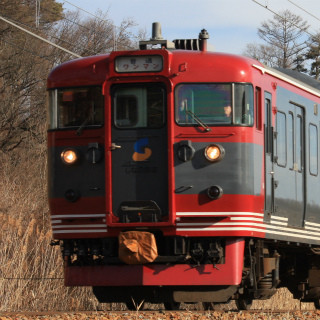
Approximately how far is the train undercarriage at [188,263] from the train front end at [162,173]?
0.02m

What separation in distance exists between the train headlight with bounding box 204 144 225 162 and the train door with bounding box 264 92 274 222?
36.0 inches

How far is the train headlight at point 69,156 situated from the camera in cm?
1216

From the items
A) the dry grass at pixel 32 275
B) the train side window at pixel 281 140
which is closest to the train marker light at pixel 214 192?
the train side window at pixel 281 140

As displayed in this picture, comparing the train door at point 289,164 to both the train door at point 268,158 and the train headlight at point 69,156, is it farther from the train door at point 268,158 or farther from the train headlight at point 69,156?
the train headlight at point 69,156

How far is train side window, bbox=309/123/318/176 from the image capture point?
14.3 meters

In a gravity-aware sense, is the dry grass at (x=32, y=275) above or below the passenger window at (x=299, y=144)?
below

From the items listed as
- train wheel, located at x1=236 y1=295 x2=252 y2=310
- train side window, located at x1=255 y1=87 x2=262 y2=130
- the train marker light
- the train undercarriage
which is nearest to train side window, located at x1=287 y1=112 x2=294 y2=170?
the train undercarriage

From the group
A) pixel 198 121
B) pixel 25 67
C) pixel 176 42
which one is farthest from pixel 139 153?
pixel 25 67

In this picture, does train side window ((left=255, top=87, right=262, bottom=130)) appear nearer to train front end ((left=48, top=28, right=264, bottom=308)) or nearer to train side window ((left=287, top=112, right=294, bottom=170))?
train front end ((left=48, top=28, right=264, bottom=308))

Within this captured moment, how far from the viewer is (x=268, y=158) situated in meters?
12.6

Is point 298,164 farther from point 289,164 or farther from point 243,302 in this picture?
point 243,302

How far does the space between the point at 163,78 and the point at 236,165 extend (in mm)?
1357

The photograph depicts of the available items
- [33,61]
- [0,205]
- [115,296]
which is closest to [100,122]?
[115,296]

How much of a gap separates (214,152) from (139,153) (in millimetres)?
906
